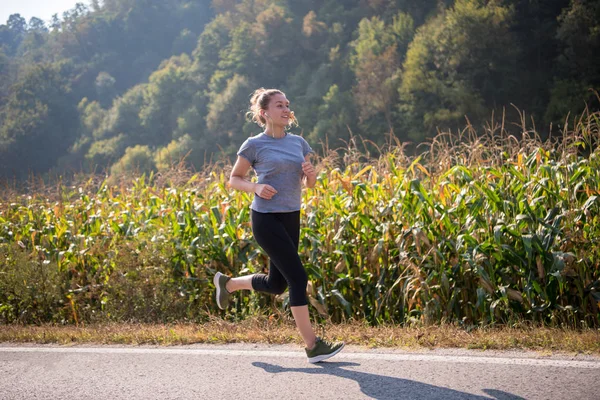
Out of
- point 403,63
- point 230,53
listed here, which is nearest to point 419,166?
point 403,63

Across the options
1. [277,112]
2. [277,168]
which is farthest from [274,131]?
[277,168]

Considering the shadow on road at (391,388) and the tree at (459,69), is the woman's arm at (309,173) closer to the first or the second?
the shadow on road at (391,388)

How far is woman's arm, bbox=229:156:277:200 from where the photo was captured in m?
4.47

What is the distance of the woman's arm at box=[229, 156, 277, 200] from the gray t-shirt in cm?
5

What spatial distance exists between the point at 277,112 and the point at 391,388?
6.43 ft

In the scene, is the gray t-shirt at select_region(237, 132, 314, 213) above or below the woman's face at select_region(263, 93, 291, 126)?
below

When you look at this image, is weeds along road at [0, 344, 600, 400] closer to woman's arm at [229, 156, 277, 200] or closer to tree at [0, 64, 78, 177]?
woman's arm at [229, 156, 277, 200]

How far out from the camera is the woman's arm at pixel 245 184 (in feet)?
14.7

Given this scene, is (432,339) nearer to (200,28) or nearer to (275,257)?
(275,257)

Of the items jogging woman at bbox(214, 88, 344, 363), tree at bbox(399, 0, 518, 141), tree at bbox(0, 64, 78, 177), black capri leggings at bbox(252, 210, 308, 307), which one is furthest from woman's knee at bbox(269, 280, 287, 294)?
tree at bbox(0, 64, 78, 177)

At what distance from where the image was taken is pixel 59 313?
294 inches

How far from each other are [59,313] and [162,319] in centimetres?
141

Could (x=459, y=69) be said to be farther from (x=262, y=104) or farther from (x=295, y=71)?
(x=262, y=104)

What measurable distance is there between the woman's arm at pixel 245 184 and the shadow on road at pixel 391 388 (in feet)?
3.83
